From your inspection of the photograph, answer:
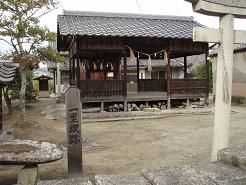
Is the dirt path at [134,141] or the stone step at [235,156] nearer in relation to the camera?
the stone step at [235,156]

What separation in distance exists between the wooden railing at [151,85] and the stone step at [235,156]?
55.5 ft

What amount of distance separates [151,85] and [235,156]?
17.9m

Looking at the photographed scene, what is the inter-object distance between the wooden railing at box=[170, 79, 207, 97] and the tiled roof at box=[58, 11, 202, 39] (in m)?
2.77

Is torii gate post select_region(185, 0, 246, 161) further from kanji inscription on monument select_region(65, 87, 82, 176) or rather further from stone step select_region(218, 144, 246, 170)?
kanji inscription on monument select_region(65, 87, 82, 176)

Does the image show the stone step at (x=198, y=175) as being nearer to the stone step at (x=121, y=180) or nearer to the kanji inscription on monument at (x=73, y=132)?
the stone step at (x=121, y=180)

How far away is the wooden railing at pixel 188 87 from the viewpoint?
19297 millimetres

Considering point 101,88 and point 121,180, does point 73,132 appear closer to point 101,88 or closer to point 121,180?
point 121,180

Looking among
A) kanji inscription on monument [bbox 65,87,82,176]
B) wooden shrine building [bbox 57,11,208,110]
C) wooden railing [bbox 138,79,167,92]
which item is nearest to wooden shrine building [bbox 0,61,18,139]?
kanji inscription on monument [bbox 65,87,82,176]

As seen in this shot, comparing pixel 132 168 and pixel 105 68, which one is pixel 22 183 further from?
pixel 105 68

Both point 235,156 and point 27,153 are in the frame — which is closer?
point 235,156

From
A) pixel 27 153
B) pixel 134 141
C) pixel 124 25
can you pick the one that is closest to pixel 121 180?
pixel 27 153

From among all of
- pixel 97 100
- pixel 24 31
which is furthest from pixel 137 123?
pixel 24 31

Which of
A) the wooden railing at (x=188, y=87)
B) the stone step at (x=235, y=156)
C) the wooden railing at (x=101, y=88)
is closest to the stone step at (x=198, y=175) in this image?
the stone step at (x=235, y=156)

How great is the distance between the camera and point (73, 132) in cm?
725
